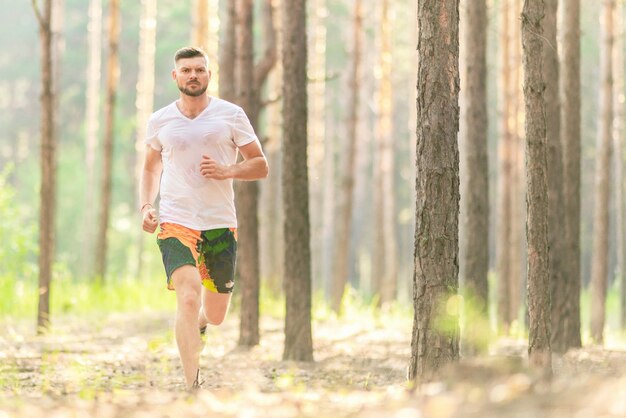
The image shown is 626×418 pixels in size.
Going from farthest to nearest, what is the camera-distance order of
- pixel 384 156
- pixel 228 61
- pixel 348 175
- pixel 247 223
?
pixel 384 156 → pixel 348 175 → pixel 228 61 → pixel 247 223

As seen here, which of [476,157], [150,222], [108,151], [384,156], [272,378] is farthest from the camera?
[384,156]

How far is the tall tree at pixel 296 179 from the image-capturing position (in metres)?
10.1

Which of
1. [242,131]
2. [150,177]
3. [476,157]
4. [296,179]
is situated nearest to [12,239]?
Answer: [476,157]

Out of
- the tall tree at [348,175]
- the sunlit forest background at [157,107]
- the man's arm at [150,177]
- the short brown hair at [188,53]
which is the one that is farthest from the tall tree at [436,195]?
the sunlit forest background at [157,107]

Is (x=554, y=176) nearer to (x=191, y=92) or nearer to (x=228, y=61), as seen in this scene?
(x=228, y=61)

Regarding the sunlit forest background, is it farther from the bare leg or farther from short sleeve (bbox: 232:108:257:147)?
the bare leg

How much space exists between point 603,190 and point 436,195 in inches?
521

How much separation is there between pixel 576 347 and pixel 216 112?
6381 millimetres

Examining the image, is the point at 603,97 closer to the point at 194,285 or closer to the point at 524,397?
the point at 194,285

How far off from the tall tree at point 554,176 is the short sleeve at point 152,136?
18.3ft

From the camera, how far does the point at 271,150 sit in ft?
76.6

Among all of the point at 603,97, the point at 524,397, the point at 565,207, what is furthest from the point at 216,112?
the point at 603,97

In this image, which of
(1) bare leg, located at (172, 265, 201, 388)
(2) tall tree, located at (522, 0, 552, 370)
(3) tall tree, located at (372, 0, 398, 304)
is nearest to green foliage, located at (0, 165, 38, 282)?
(3) tall tree, located at (372, 0, 398, 304)

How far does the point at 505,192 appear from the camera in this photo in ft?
66.0
